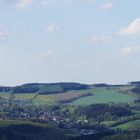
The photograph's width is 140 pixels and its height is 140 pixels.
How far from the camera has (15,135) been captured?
16475cm

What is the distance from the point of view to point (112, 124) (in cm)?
19712

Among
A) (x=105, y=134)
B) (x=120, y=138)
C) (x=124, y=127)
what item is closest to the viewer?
(x=120, y=138)

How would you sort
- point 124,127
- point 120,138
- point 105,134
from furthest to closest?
1. point 124,127
2. point 105,134
3. point 120,138

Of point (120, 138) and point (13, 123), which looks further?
point (13, 123)

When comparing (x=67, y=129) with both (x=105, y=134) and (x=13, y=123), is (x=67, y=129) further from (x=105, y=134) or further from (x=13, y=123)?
(x=105, y=134)

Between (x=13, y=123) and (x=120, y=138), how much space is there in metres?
44.7

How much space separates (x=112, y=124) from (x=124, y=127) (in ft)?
39.2

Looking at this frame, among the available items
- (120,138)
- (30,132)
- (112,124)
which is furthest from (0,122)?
(120,138)

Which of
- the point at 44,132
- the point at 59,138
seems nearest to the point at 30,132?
the point at 44,132

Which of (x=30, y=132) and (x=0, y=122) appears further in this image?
(x=0, y=122)

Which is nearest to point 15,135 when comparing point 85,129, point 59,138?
point 59,138

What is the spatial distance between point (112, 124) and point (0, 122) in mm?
34553

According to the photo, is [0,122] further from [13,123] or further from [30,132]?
[30,132]

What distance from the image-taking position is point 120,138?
15262 cm
